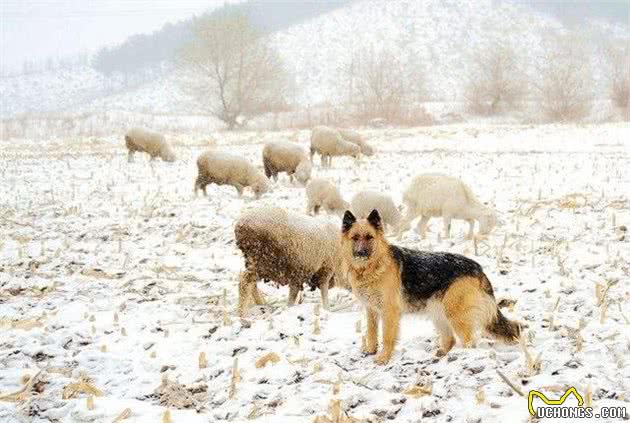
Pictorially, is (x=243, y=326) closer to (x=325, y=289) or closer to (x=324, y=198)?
(x=325, y=289)

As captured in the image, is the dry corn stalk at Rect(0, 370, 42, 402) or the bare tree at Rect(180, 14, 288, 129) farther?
the bare tree at Rect(180, 14, 288, 129)

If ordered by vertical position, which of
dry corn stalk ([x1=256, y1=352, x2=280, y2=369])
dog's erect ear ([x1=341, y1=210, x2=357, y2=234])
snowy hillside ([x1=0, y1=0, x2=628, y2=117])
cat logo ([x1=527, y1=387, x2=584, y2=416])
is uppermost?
snowy hillside ([x1=0, y1=0, x2=628, y2=117])

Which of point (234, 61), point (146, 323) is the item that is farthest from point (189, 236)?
point (234, 61)

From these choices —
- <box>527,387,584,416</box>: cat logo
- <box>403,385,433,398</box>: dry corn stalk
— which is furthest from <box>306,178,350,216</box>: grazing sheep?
<box>527,387,584,416</box>: cat logo

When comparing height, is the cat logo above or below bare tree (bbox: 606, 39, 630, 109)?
below

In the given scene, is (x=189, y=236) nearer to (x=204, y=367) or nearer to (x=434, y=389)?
(x=204, y=367)

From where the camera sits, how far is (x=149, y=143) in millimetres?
23234

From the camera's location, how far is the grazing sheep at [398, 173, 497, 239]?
420 inches

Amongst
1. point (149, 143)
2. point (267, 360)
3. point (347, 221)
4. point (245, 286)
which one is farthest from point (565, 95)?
point (267, 360)

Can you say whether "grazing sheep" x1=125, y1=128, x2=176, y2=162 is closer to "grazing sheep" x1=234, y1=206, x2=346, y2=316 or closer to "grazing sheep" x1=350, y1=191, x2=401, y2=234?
"grazing sheep" x1=350, y1=191, x2=401, y2=234

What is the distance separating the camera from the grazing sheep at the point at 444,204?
10.7 m

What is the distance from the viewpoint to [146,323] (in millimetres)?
6914

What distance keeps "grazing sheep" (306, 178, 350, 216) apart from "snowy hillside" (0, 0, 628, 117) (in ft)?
240

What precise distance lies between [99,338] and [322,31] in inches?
4623
